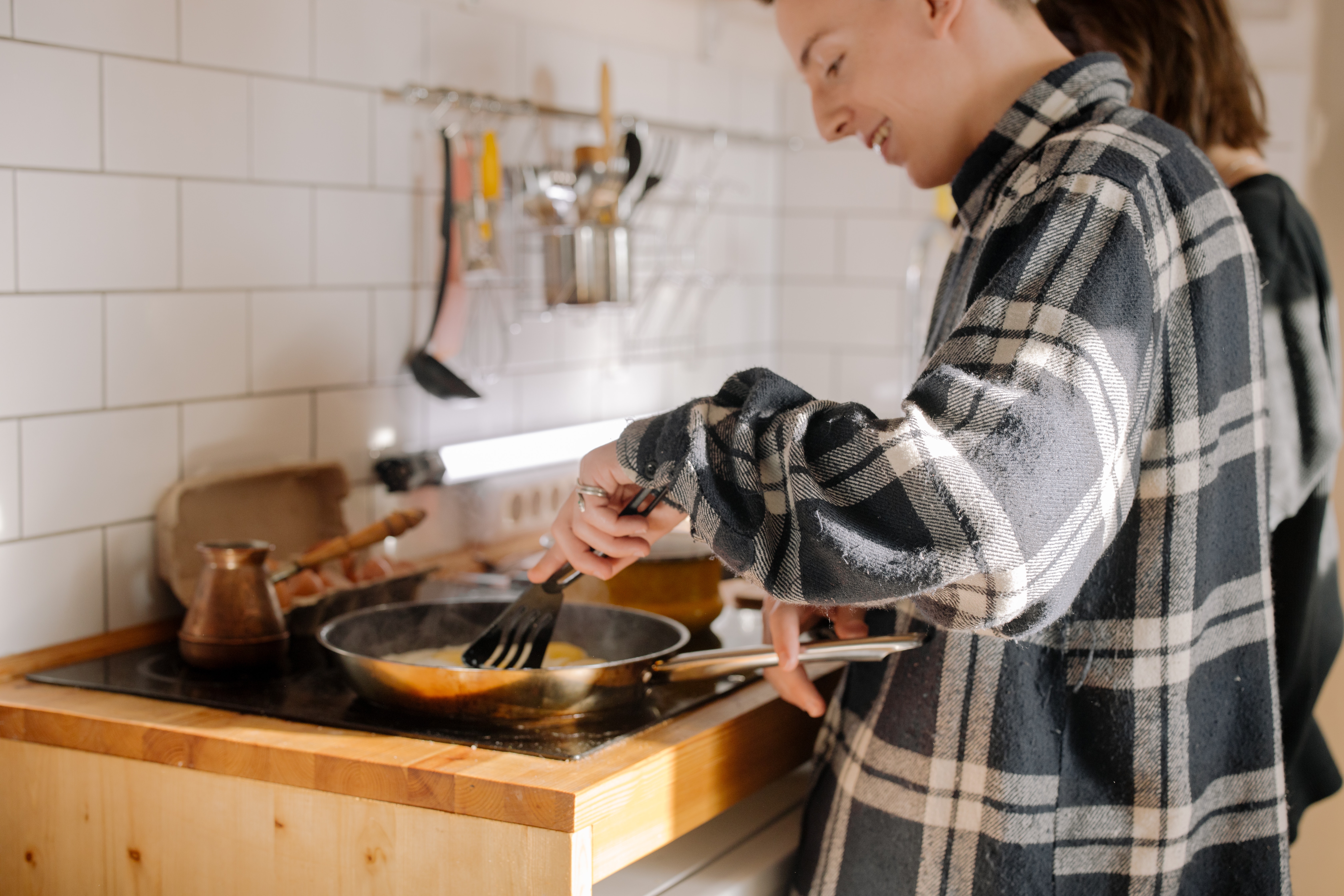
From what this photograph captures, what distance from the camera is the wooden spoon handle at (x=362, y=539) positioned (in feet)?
4.18

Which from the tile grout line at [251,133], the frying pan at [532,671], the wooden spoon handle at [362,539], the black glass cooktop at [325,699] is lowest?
the black glass cooktop at [325,699]

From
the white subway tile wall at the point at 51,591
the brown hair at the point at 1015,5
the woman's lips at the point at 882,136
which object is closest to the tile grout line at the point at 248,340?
the white subway tile wall at the point at 51,591

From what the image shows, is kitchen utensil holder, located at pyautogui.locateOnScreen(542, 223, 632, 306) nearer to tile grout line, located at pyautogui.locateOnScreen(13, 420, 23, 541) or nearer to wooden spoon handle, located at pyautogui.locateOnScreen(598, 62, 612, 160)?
wooden spoon handle, located at pyautogui.locateOnScreen(598, 62, 612, 160)

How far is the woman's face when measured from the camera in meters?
0.87

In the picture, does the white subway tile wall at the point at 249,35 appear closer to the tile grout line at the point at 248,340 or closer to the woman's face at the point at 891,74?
the tile grout line at the point at 248,340

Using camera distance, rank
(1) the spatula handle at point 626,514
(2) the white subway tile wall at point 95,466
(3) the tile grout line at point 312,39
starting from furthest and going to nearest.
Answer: (3) the tile grout line at point 312,39
(2) the white subway tile wall at point 95,466
(1) the spatula handle at point 626,514

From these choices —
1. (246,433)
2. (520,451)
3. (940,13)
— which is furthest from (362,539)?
(940,13)

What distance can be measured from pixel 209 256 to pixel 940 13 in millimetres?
796

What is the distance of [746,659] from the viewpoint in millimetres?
1008

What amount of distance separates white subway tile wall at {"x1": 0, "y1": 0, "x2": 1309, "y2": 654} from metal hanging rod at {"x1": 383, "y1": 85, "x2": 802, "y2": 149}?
0.02 metres

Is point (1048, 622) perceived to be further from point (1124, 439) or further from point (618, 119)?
point (618, 119)

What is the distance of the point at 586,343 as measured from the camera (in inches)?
75.0

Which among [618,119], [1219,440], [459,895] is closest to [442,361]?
[618,119]

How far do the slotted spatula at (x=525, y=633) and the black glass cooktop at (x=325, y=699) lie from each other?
0.19 feet
